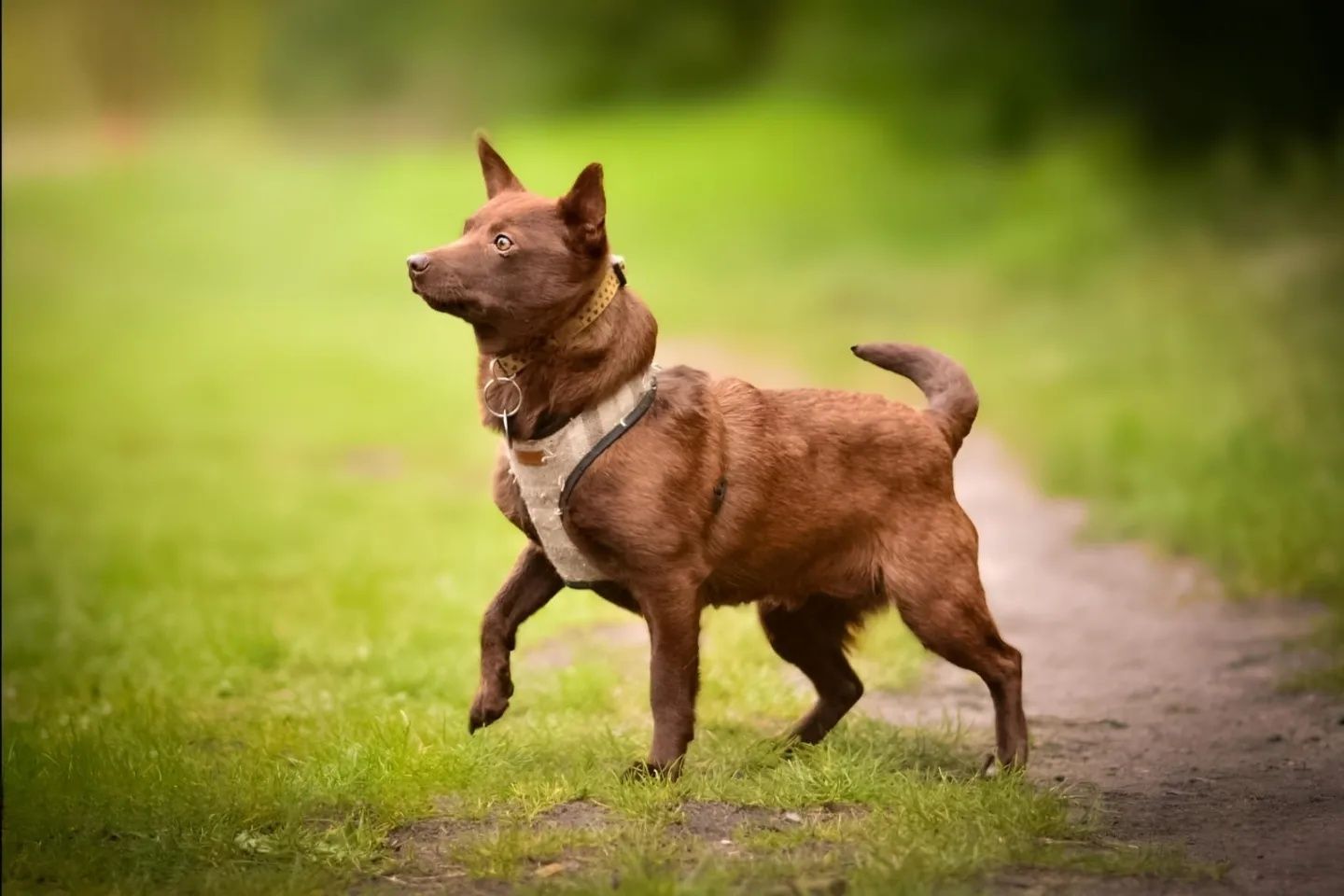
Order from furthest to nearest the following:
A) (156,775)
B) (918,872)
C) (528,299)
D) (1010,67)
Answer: (1010,67)
(156,775)
(528,299)
(918,872)

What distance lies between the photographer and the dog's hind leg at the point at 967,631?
17.3 ft

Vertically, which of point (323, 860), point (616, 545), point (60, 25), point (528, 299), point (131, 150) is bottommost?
point (323, 860)

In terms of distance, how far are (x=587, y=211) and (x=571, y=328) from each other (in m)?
0.37

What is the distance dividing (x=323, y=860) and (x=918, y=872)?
5.36ft

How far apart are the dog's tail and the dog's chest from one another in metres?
0.99

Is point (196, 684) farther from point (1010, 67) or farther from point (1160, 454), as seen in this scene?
point (1010, 67)

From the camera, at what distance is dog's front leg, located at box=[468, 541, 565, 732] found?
523 centimetres

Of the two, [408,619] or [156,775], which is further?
[408,619]

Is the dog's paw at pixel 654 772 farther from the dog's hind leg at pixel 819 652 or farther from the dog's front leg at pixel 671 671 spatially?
the dog's hind leg at pixel 819 652

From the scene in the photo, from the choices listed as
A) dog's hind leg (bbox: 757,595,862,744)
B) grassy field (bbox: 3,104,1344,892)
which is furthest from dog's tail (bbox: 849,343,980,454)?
grassy field (bbox: 3,104,1344,892)

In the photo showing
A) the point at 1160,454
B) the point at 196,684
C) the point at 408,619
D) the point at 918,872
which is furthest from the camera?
the point at 1160,454

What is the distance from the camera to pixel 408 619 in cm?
832

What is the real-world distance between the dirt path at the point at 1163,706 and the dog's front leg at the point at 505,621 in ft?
5.71

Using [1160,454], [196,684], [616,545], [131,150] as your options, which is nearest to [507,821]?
[616,545]
